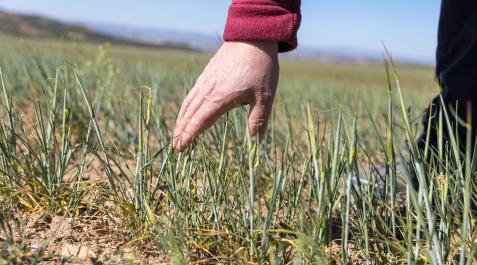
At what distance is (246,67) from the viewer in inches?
38.6

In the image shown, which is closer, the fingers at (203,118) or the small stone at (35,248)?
the small stone at (35,248)

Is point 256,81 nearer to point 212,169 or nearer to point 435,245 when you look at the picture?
point 212,169

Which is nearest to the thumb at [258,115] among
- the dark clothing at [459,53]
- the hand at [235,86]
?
the hand at [235,86]

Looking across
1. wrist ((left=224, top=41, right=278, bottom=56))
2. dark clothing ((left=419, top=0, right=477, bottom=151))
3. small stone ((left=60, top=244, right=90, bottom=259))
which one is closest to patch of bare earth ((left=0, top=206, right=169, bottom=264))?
small stone ((left=60, top=244, right=90, bottom=259))

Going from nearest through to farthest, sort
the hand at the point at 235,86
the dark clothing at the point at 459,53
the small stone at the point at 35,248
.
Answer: the small stone at the point at 35,248 < the hand at the point at 235,86 < the dark clothing at the point at 459,53

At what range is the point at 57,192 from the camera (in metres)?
1.14

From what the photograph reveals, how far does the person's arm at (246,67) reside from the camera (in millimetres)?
983

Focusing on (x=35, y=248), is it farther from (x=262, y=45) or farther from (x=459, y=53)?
(x=459, y=53)

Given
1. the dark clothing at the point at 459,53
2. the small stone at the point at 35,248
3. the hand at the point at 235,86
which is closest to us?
the small stone at the point at 35,248

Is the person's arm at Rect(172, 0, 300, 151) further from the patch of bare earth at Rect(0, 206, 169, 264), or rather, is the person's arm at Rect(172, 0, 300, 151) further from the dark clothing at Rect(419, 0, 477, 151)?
the dark clothing at Rect(419, 0, 477, 151)

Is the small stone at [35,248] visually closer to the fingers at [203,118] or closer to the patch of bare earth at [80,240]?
the patch of bare earth at [80,240]

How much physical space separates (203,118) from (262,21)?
195mm

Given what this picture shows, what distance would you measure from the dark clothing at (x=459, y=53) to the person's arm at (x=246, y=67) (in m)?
0.63

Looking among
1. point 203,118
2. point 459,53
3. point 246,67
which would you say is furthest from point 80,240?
point 459,53
